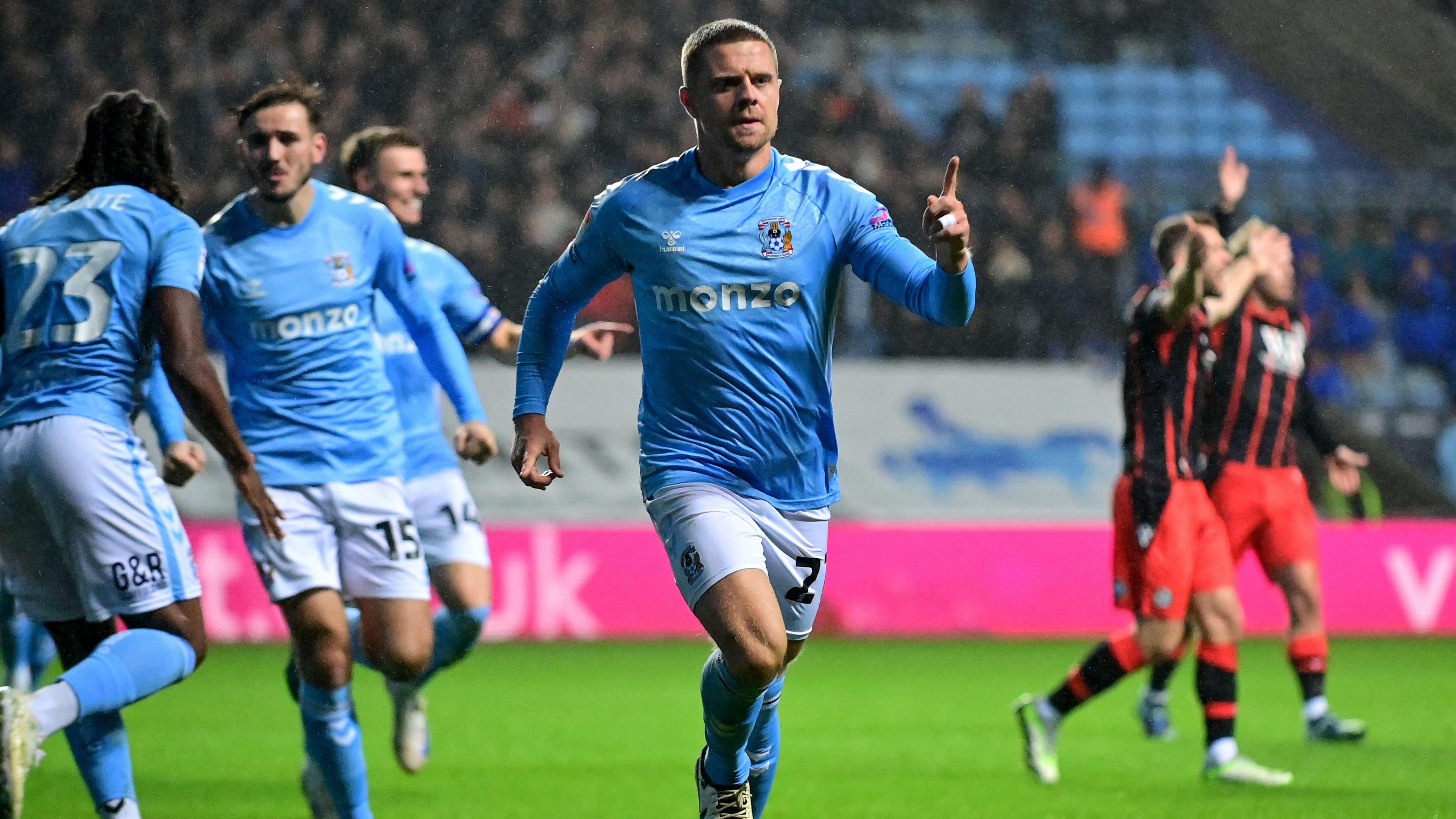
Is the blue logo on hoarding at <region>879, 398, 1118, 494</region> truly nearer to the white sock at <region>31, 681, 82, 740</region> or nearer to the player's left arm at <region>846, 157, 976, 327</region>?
the player's left arm at <region>846, 157, 976, 327</region>

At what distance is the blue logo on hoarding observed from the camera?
15.1 m

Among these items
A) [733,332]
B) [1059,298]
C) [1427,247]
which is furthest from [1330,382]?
[733,332]

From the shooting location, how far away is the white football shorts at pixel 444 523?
Result: 7.02 m

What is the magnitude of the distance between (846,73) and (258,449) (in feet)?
43.2

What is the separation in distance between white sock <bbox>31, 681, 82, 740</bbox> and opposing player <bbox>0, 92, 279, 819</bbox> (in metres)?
0.13

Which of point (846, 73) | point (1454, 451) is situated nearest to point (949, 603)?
point (1454, 451)

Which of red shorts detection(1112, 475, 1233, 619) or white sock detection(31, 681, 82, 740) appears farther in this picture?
red shorts detection(1112, 475, 1233, 619)

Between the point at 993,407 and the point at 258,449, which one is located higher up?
the point at 258,449

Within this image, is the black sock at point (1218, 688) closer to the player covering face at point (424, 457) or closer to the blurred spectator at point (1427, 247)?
the player covering face at point (424, 457)

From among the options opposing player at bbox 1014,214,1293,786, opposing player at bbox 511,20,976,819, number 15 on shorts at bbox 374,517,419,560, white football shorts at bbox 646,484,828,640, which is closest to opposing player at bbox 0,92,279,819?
number 15 on shorts at bbox 374,517,419,560

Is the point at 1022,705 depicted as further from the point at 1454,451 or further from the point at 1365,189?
the point at 1365,189

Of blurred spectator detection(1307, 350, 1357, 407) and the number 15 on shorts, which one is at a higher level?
the number 15 on shorts

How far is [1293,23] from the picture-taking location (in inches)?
824

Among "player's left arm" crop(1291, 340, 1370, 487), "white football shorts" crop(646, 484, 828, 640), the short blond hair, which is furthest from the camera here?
"player's left arm" crop(1291, 340, 1370, 487)
